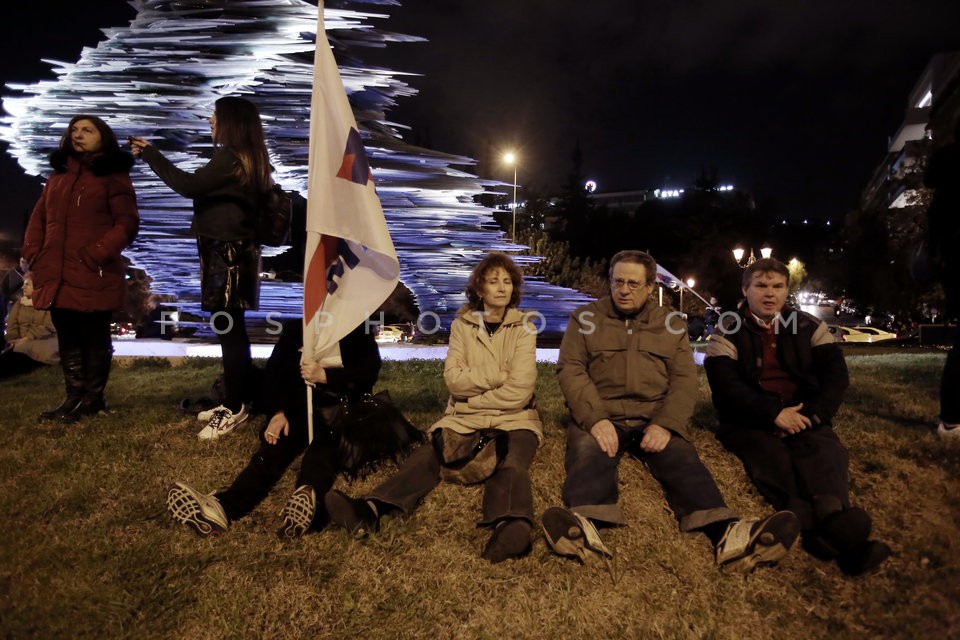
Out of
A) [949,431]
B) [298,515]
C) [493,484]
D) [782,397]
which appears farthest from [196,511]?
[949,431]

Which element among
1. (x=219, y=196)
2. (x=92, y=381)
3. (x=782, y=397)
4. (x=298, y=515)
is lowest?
(x=298, y=515)

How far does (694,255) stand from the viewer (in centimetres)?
4966

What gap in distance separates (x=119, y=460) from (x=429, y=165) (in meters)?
6.40

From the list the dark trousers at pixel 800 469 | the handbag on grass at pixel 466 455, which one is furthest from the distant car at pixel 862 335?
the handbag on grass at pixel 466 455

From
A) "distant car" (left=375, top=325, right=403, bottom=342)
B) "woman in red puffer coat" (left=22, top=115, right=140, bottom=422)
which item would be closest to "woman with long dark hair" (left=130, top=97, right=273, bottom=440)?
"woman in red puffer coat" (left=22, top=115, right=140, bottom=422)

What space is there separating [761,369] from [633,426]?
978 mm

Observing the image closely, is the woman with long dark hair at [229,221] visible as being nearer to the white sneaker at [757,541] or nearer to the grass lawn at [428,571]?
the grass lawn at [428,571]

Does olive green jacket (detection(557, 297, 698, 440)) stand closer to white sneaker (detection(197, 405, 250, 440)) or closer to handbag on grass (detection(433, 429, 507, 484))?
handbag on grass (detection(433, 429, 507, 484))

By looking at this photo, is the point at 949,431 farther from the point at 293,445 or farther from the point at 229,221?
the point at 229,221

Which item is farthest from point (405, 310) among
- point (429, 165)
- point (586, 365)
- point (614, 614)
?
point (614, 614)

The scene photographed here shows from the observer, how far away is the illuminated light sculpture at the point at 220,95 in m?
7.97

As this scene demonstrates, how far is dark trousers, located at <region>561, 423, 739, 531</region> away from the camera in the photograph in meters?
3.21

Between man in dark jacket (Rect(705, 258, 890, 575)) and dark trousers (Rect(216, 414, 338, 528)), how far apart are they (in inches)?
101

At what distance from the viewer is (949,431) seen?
13.9ft
